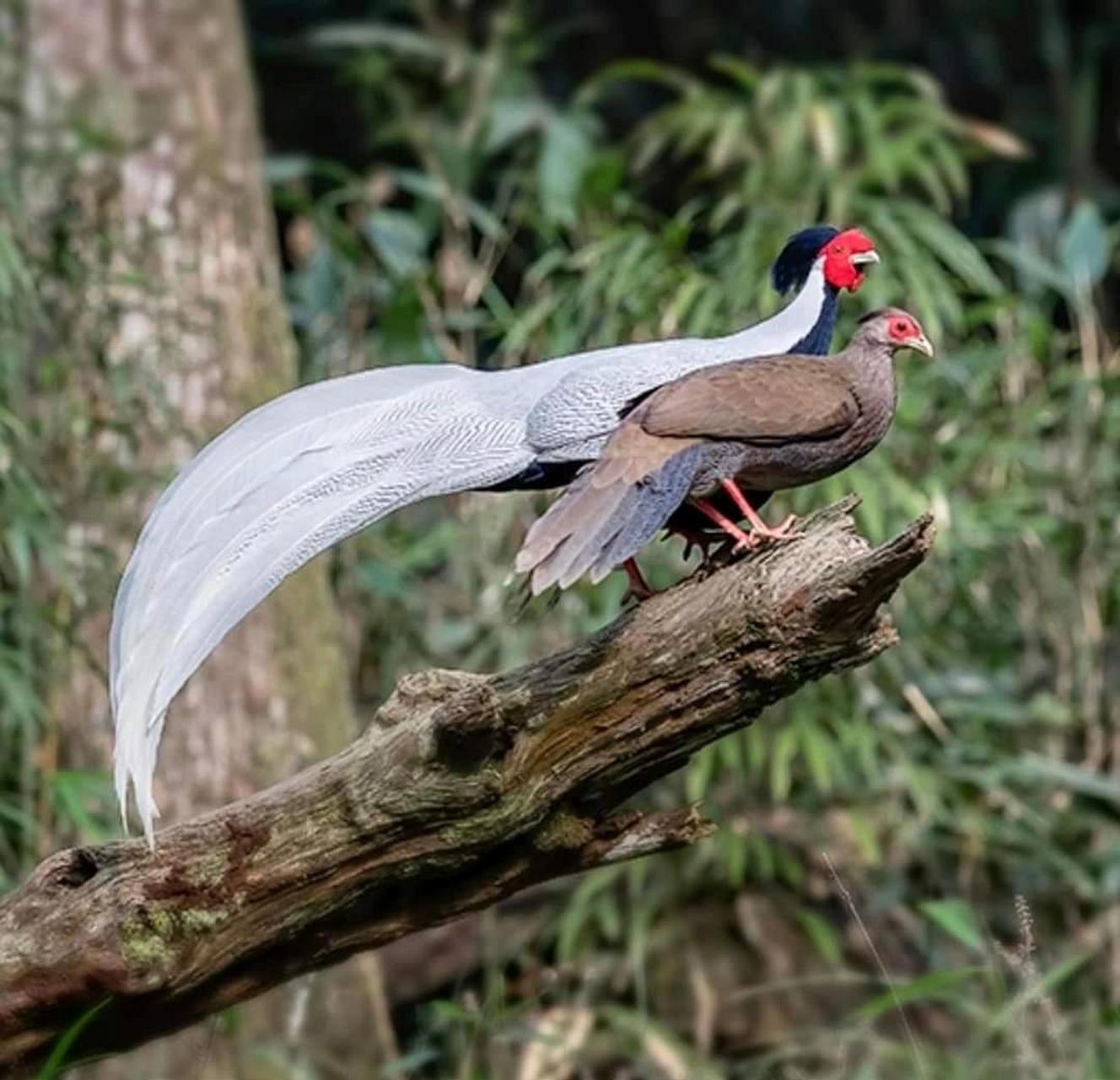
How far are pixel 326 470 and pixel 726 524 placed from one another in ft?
1.45

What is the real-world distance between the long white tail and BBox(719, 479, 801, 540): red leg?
8.6 inches

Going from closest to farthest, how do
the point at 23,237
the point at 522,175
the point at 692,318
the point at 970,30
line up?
the point at 23,237 → the point at 692,318 → the point at 522,175 → the point at 970,30

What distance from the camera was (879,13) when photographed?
8773 mm

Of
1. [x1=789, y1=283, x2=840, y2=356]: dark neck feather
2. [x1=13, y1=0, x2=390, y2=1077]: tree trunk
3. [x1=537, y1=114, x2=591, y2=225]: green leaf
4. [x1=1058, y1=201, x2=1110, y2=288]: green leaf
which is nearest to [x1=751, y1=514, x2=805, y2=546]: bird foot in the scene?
[x1=789, y1=283, x2=840, y2=356]: dark neck feather

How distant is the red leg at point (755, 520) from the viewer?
2.63m

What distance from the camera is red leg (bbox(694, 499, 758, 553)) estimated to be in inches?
105

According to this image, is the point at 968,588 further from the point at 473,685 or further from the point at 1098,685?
the point at 473,685

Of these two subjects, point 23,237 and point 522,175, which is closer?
point 23,237

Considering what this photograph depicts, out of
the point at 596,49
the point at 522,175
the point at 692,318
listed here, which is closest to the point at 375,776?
the point at 692,318

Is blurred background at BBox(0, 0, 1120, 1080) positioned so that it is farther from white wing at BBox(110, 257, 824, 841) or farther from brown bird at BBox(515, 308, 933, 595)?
brown bird at BBox(515, 308, 933, 595)

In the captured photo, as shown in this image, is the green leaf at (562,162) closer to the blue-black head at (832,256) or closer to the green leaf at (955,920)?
the green leaf at (955,920)

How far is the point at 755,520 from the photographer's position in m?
2.66

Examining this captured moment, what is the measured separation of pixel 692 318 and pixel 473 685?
267 centimetres

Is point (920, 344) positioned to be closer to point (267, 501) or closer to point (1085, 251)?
point (267, 501)
